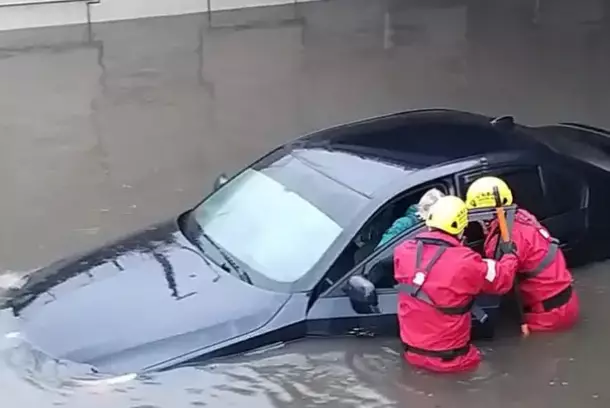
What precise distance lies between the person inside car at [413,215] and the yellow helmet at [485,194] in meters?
0.18

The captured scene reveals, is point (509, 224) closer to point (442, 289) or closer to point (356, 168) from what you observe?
point (442, 289)

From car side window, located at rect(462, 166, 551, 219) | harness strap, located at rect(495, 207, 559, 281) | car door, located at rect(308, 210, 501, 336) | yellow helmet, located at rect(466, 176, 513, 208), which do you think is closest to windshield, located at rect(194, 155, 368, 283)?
car door, located at rect(308, 210, 501, 336)

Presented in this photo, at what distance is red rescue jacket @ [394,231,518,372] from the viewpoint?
5.63 meters

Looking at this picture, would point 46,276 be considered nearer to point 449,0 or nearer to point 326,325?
point 326,325

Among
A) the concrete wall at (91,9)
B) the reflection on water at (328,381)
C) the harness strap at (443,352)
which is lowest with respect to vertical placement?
the reflection on water at (328,381)

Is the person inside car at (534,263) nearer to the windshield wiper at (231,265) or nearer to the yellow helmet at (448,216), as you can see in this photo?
the yellow helmet at (448,216)

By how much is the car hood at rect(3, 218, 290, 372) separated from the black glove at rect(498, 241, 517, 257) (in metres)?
1.25

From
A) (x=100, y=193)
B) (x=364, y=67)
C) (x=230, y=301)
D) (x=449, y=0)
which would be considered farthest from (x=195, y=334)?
(x=449, y=0)

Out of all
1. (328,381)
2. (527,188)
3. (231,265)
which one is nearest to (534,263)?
(527,188)

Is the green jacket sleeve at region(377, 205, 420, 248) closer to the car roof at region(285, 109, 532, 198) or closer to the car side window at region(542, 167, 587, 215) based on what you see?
the car roof at region(285, 109, 532, 198)

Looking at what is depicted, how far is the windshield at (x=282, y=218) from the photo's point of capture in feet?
19.7

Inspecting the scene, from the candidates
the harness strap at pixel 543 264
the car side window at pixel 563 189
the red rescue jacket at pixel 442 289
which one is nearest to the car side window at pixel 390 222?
the red rescue jacket at pixel 442 289

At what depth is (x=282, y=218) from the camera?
6.23 meters

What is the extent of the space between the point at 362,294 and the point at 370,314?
301mm
